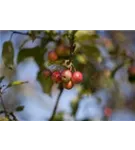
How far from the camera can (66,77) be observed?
208 centimetres

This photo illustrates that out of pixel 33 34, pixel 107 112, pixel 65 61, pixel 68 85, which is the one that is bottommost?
pixel 107 112

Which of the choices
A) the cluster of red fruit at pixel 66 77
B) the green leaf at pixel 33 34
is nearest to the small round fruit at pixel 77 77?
the cluster of red fruit at pixel 66 77

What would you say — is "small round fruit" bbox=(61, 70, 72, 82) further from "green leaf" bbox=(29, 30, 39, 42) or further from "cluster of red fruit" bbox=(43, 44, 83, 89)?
"green leaf" bbox=(29, 30, 39, 42)

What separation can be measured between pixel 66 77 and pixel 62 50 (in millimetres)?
127

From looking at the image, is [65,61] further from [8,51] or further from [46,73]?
[8,51]

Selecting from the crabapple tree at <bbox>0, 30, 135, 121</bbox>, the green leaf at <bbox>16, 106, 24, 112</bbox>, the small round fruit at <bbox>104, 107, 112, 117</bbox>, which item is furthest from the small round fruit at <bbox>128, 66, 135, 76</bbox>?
the green leaf at <bbox>16, 106, 24, 112</bbox>

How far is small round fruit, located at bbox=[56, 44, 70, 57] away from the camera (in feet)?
6.93

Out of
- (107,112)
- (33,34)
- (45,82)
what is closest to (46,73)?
(45,82)

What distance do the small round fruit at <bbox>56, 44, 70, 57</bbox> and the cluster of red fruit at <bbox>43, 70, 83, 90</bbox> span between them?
8 centimetres
